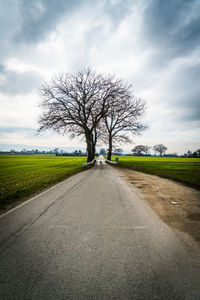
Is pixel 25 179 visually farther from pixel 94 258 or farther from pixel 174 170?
pixel 174 170

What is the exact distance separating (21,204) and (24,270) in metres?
3.05

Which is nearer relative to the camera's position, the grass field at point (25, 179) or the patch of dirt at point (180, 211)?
the patch of dirt at point (180, 211)

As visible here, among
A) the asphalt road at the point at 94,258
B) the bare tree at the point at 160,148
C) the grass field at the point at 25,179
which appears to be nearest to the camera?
the asphalt road at the point at 94,258

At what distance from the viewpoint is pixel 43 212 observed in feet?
11.9

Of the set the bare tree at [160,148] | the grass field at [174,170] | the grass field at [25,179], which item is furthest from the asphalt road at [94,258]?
the bare tree at [160,148]

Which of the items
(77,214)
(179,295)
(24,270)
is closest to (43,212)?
(77,214)

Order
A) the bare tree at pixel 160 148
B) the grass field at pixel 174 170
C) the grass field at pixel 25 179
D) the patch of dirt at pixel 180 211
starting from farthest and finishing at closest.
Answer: the bare tree at pixel 160 148 < the grass field at pixel 174 170 < the grass field at pixel 25 179 < the patch of dirt at pixel 180 211

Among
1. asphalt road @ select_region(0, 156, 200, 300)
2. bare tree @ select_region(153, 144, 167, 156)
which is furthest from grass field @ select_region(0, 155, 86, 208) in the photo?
bare tree @ select_region(153, 144, 167, 156)

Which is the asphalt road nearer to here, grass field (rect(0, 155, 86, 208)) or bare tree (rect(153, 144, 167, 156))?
grass field (rect(0, 155, 86, 208))

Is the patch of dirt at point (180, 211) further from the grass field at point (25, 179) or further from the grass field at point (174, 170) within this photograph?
the grass field at point (25, 179)

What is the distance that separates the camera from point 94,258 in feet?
6.44

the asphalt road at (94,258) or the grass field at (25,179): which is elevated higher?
the asphalt road at (94,258)

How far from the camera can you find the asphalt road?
4.90 feet

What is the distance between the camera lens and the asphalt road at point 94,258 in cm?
149
